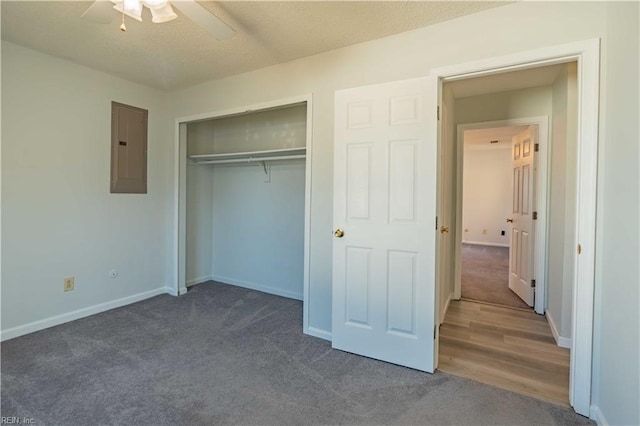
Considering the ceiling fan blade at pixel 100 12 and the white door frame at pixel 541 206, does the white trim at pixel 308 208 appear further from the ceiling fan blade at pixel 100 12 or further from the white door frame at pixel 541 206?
the white door frame at pixel 541 206

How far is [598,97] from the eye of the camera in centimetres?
174

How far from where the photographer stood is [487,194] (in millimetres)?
8188

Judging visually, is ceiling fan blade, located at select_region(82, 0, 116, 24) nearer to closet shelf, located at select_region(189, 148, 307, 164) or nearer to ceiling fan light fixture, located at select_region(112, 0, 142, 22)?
ceiling fan light fixture, located at select_region(112, 0, 142, 22)

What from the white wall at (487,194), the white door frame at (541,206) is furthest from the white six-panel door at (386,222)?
the white wall at (487,194)

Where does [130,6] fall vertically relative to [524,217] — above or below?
above

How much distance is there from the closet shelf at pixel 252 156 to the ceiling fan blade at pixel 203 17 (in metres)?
1.58

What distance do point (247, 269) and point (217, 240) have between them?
65 centimetres

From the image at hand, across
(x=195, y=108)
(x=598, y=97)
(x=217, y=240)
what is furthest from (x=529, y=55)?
(x=217, y=240)

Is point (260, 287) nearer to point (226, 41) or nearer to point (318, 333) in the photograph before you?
point (318, 333)

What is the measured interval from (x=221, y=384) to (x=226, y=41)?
254 centimetres

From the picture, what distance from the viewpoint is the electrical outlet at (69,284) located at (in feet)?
9.80

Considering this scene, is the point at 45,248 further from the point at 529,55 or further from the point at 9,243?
the point at 529,55

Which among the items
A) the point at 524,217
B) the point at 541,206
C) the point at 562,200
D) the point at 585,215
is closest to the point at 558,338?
the point at 562,200

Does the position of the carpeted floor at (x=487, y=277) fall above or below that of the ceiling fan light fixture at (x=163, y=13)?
below
